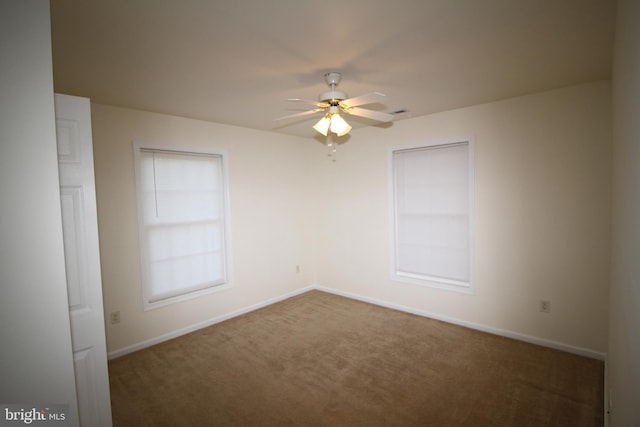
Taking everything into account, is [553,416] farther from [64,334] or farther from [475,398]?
[64,334]

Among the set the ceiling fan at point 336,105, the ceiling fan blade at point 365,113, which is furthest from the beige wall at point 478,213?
the ceiling fan at point 336,105

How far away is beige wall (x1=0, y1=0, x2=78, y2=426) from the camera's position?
47.7 inches

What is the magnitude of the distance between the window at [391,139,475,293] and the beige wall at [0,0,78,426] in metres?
3.67

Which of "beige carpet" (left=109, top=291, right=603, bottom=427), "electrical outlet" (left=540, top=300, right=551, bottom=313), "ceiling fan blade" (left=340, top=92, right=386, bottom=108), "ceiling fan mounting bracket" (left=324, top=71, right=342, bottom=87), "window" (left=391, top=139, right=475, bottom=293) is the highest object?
"ceiling fan mounting bracket" (left=324, top=71, right=342, bottom=87)

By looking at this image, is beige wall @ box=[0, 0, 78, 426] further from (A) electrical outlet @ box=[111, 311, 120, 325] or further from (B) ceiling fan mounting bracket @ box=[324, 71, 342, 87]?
(A) electrical outlet @ box=[111, 311, 120, 325]

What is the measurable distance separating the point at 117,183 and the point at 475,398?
3.86 m

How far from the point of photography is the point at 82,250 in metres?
1.66

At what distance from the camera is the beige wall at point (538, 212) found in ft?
9.44

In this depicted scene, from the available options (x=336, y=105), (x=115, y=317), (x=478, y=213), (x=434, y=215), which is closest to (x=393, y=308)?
(x=434, y=215)

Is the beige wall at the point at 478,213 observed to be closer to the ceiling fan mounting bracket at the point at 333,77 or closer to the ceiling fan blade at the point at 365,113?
the ceiling fan blade at the point at 365,113

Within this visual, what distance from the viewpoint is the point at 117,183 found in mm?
3242

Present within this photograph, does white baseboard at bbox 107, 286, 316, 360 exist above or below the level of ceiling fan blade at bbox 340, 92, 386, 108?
below

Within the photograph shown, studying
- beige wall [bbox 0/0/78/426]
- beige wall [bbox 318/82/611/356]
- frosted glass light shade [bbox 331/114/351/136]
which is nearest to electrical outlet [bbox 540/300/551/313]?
beige wall [bbox 318/82/611/356]

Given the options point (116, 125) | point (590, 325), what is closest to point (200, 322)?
point (116, 125)
